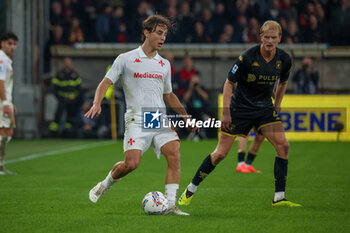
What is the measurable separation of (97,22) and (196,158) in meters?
9.59

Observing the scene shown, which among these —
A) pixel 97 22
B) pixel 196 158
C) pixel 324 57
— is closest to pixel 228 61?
pixel 324 57

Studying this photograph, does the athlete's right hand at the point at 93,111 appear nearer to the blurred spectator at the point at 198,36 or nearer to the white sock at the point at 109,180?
the white sock at the point at 109,180

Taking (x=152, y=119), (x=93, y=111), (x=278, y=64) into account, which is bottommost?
(x=152, y=119)

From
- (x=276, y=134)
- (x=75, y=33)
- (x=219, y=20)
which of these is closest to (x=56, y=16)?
(x=75, y=33)

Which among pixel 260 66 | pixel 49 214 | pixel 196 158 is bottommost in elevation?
pixel 196 158

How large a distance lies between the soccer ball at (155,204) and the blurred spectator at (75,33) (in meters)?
16.1

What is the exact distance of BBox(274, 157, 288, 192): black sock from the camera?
7434 mm

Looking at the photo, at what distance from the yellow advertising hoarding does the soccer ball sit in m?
12.5

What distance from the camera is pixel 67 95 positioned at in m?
21.0

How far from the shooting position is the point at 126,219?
21.2 ft

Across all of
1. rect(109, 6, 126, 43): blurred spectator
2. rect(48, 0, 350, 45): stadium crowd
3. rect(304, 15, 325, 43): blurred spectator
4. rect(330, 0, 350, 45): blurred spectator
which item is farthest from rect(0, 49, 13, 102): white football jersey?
rect(330, 0, 350, 45): blurred spectator

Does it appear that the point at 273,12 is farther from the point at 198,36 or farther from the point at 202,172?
the point at 202,172

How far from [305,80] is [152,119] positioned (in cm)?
1406

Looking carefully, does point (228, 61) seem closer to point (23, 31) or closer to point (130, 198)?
point (23, 31)
